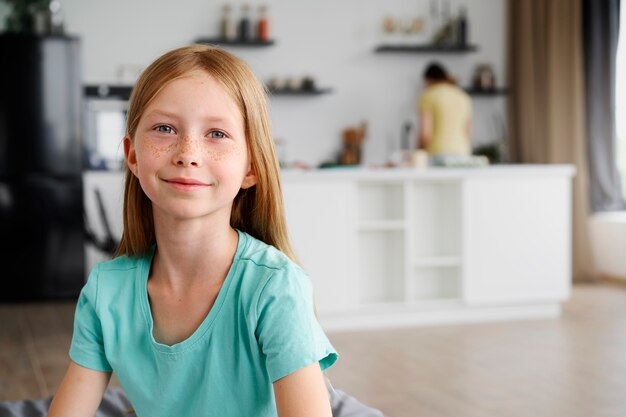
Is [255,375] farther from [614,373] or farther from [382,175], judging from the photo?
[382,175]

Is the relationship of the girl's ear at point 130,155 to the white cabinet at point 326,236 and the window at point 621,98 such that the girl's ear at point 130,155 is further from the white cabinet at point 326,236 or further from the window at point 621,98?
the window at point 621,98

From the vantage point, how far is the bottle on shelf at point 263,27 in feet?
21.3

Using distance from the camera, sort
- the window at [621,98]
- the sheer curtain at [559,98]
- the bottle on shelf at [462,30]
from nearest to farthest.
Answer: the window at [621,98] < the sheer curtain at [559,98] < the bottle on shelf at [462,30]

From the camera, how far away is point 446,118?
5457mm

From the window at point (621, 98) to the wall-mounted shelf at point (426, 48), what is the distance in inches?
48.3

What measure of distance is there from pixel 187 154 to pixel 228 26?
5.53 meters

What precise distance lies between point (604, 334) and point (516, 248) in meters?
0.72

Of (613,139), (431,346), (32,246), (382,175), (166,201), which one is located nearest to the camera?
(166,201)

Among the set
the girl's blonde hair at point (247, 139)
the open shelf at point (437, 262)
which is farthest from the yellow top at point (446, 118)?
the girl's blonde hair at point (247, 139)

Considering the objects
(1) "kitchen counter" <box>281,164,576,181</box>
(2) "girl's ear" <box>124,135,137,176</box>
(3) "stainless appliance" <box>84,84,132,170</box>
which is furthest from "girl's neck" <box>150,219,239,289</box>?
(3) "stainless appliance" <box>84,84,132,170</box>

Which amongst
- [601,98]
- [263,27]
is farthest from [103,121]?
[601,98]

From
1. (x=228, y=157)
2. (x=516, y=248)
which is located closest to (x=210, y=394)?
(x=228, y=157)

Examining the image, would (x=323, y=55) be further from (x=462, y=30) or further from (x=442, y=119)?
(x=442, y=119)

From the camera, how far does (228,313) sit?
46.9 inches
